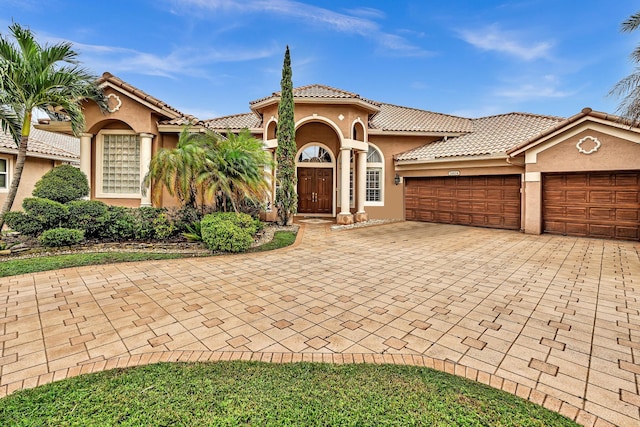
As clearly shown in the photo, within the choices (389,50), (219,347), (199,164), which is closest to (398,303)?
(219,347)

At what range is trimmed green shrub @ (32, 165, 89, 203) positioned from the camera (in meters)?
8.92

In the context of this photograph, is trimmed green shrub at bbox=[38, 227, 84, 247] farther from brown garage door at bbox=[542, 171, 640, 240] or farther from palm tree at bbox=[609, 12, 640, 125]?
brown garage door at bbox=[542, 171, 640, 240]

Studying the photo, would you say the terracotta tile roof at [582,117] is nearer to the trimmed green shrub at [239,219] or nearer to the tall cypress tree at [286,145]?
the tall cypress tree at [286,145]

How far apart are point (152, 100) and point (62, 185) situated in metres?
4.48

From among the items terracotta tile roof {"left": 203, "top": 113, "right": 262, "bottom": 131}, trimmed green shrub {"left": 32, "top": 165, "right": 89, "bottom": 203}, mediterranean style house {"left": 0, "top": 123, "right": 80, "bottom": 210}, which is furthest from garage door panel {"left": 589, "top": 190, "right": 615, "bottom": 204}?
mediterranean style house {"left": 0, "top": 123, "right": 80, "bottom": 210}

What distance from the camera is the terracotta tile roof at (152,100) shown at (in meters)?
11.4

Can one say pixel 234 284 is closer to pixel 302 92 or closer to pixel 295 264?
pixel 295 264

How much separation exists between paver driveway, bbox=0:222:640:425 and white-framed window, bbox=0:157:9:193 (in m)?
11.8

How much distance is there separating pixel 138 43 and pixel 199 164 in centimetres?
1098

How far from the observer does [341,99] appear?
13633 millimetres

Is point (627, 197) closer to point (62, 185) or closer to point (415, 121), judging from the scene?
point (415, 121)

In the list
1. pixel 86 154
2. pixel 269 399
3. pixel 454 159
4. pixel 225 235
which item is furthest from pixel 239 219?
pixel 454 159

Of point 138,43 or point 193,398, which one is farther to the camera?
point 138,43

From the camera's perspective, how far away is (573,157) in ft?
36.9
